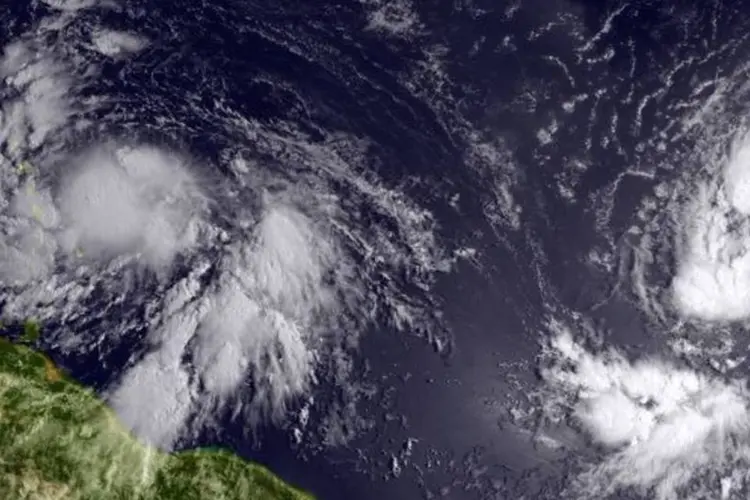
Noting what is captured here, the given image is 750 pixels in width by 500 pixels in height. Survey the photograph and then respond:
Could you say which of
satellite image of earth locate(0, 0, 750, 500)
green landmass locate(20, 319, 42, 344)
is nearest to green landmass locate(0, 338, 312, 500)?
satellite image of earth locate(0, 0, 750, 500)

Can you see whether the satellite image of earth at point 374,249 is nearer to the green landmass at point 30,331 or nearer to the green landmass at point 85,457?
the green landmass at point 85,457

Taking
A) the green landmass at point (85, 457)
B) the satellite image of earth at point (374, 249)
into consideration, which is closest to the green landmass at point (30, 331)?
the satellite image of earth at point (374, 249)

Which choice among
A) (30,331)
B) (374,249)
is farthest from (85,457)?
(374,249)

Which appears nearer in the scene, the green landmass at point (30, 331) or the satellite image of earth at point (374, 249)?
the satellite image of earth at point (374, 249)

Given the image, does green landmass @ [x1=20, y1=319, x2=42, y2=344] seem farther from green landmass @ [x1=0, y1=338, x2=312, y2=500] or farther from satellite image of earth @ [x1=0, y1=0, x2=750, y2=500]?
green landmass @ [x1=0, y1=338, x2=312, y2=500]

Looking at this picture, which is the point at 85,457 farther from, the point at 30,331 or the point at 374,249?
the point at 374,249
